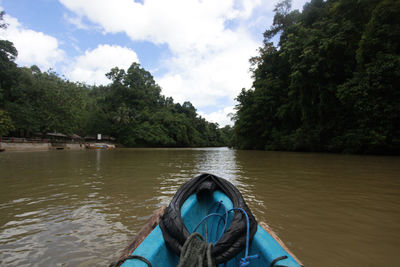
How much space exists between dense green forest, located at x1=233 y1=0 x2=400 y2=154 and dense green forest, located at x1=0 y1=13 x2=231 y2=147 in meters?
25.6

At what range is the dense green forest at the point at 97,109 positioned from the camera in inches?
942

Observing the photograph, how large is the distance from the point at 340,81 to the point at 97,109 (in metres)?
41.2

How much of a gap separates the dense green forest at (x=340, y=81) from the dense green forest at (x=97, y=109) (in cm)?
2564

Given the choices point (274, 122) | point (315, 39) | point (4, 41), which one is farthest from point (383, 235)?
point (4, 41)

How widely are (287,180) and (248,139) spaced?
76.8ft

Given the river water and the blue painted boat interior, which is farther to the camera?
the river water

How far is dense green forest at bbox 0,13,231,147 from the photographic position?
23.9 m

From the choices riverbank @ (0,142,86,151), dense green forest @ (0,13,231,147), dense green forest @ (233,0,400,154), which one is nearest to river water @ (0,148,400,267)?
dense green forest @ (233,0,400,154)

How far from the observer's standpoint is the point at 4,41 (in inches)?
926

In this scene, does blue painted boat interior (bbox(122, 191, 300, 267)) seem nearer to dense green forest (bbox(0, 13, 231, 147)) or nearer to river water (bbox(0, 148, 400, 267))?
river water (bbox(0, 148, 400, 267))

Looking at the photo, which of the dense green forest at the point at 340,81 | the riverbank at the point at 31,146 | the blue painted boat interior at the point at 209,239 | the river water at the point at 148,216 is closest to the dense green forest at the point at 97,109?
the riverbank at the point at 31,146

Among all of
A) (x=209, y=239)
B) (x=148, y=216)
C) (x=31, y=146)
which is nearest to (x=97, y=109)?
(x=31, y=146)

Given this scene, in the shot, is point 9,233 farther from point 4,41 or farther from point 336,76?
point 4,41

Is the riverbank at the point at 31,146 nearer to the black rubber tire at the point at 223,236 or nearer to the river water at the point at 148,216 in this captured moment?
the river water at the point at 148,216
